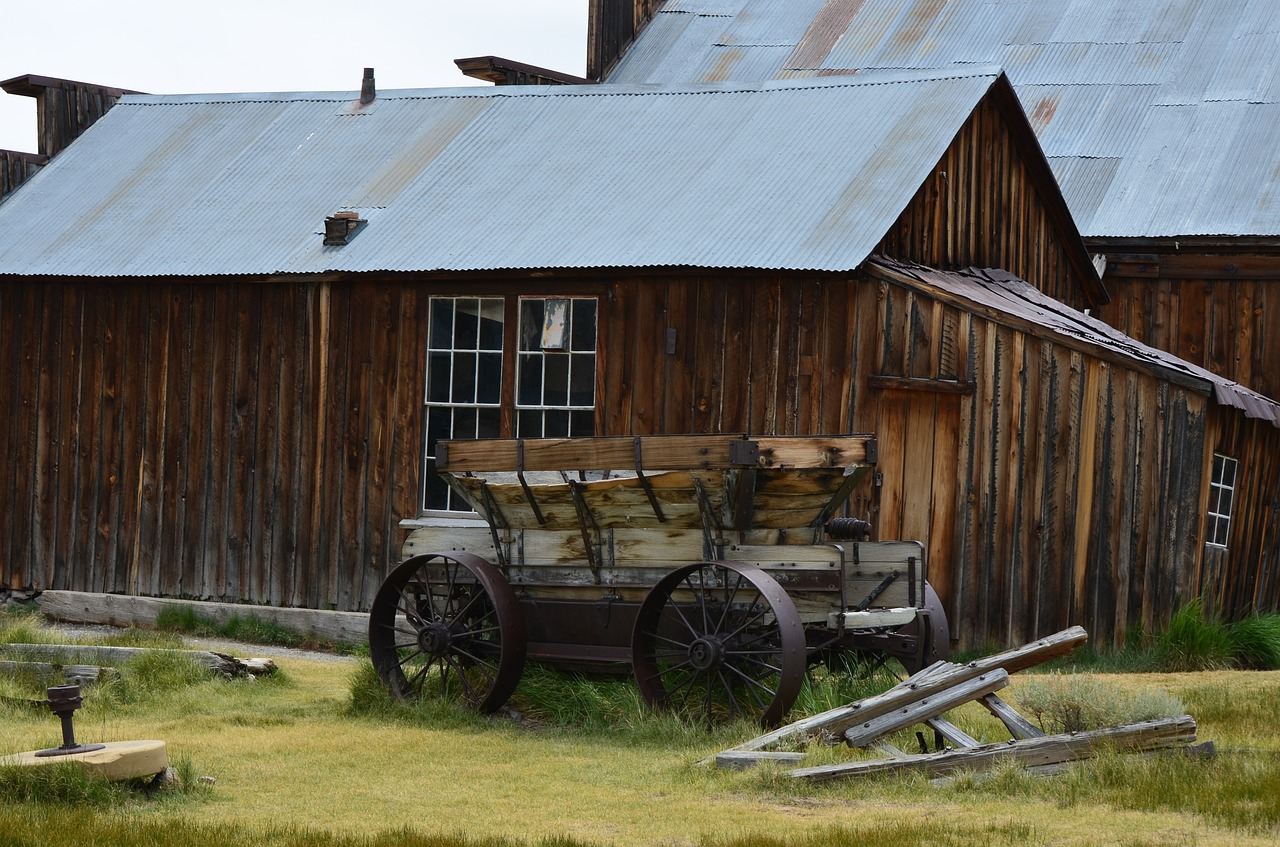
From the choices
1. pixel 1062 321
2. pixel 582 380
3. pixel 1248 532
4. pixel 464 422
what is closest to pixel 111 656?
pixel 464 422

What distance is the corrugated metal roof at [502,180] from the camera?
14641 millimetres

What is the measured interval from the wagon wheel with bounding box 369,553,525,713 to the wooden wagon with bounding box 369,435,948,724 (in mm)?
14

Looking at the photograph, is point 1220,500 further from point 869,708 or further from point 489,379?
point 869,708

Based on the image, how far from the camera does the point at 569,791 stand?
8.46 m

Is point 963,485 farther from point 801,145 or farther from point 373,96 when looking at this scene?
point 373,96

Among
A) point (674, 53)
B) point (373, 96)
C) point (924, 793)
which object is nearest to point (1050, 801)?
point (924, 793)

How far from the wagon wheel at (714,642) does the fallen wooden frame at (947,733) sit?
0.80m

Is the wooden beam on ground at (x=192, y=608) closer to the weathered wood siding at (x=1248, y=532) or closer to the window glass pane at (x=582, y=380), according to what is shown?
the window glass pane at (x=582, y=380)

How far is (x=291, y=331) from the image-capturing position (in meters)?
16.0

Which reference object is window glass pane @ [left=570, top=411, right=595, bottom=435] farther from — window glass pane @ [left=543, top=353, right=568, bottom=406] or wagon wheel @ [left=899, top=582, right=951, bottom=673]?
wagon wheel @ [left=899, top=582, right=951, bottom=673]

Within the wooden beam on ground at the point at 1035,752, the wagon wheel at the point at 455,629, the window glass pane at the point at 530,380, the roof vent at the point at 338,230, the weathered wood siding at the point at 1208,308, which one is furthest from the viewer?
the weathered wood siding at the point at 1208,308

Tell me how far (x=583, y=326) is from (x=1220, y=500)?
539 centimetres

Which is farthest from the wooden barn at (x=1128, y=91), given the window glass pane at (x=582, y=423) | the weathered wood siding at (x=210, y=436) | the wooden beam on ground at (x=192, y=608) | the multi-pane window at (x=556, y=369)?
the wooden beam on ground at (x=192, y=608)

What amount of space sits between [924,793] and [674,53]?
17.4 metres
